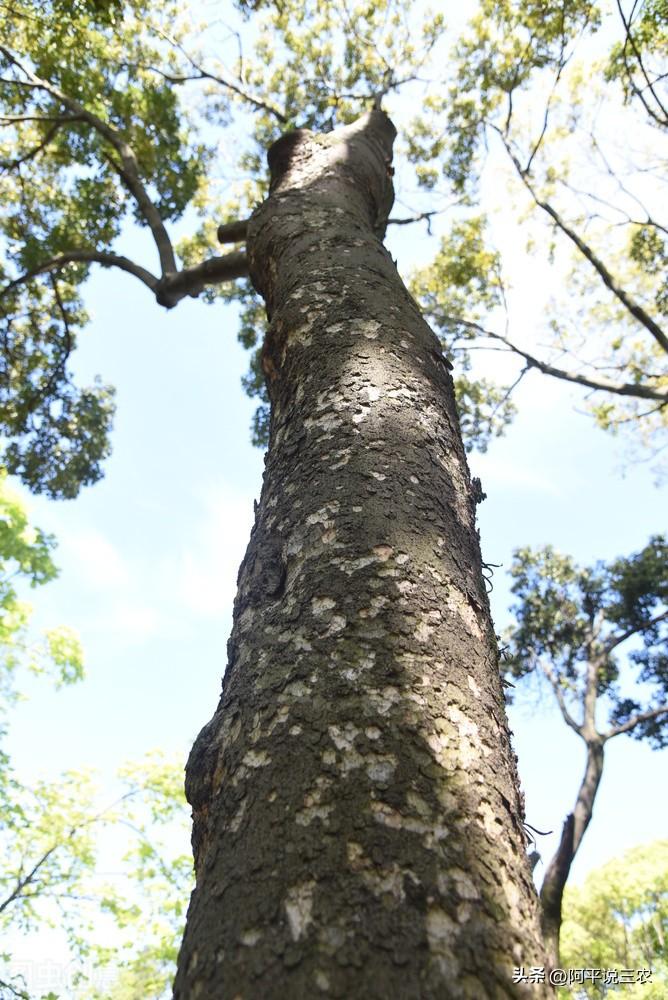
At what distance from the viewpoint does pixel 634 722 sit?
910 cm

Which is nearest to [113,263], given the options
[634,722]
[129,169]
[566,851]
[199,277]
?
[129,169]

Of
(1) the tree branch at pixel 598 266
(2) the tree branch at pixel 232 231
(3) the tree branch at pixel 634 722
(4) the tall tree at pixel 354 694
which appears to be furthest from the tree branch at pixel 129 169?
(3) the tree branch at pixel 634 722

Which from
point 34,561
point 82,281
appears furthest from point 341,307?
point 34,561

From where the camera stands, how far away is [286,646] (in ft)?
4.06

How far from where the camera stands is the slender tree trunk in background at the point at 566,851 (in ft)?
18.9

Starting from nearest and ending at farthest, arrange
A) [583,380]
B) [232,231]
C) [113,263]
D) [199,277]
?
[232,231] < [199,277] < [113,263] < [583,380]

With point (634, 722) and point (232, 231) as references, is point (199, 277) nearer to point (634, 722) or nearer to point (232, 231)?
point (232, 231)

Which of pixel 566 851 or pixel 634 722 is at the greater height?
pixel 634 722

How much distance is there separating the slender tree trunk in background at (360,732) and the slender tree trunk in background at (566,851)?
485 centimetres

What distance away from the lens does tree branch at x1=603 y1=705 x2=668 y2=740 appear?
28.8 feet

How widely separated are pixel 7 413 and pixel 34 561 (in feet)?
8.42

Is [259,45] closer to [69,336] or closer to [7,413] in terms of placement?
[69,336]

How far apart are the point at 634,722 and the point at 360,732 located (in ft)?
31.5

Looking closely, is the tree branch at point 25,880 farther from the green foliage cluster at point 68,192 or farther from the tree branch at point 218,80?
the tree branch at point 218,80
